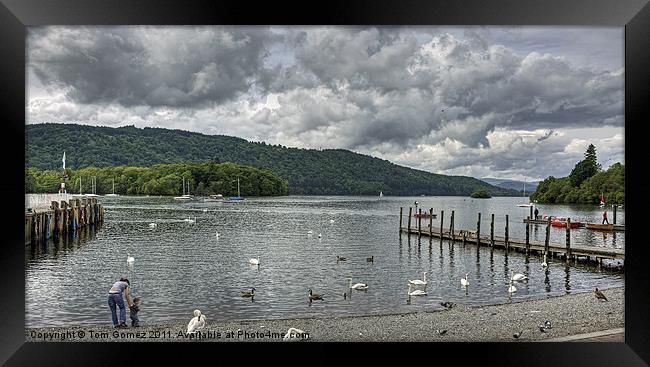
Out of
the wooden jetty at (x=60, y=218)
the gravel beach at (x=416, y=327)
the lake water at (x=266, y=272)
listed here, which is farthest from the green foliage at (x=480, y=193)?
the gravel beach at (x=416, y=327)

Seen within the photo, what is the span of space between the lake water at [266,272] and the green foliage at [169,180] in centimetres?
246

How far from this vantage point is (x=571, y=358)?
219 inches

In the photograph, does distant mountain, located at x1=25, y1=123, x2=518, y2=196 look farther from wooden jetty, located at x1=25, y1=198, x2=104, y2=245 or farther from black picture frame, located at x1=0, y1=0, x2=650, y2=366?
black picture frame, located at x1=0, y1=0, x2=650, y2=366

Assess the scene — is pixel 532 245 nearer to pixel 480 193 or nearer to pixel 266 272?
pixel 266 272

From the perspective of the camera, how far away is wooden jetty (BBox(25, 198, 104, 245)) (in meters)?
18.9

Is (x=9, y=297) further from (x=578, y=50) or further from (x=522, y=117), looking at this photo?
(x=522, y=117)

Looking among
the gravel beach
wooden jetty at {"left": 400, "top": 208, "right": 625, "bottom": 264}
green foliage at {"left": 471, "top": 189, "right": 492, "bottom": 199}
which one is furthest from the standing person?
green foliage at {"left": 471, "top": 189, "right": 492, "bottom": 199}

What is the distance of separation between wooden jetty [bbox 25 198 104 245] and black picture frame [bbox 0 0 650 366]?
11.5 m

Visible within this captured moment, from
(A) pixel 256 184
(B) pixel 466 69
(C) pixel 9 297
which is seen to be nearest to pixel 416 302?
(C) pixel 9 297

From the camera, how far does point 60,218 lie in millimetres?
22781

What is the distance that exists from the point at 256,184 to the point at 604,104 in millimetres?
20940

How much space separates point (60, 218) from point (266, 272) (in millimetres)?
10903

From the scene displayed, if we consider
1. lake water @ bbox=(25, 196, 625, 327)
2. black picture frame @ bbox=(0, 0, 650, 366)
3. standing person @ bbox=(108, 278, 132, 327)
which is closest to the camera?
black picture frame @ bbox=(0, 0, 650, 366)
